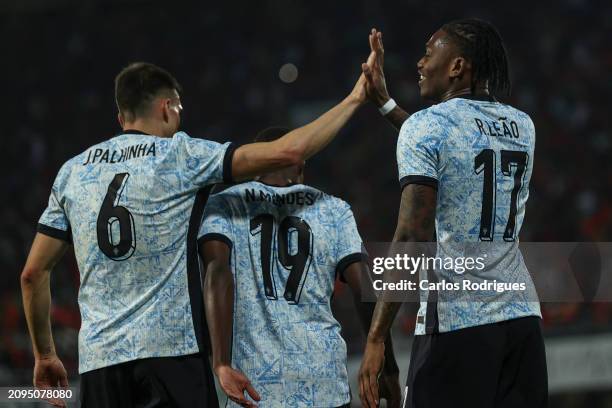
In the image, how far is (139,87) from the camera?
4.17m

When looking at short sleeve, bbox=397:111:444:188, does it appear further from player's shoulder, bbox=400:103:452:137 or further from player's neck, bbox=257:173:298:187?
player's neck, bbox=257:173:298:187

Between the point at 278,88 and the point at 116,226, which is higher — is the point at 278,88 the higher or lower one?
the higher one

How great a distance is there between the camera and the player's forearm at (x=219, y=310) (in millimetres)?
3922

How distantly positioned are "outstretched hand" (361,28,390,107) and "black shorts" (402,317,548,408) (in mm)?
1076

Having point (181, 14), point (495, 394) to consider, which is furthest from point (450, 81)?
point (181, 14)

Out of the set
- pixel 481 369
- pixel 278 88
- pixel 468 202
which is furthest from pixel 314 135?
pixel 278 88

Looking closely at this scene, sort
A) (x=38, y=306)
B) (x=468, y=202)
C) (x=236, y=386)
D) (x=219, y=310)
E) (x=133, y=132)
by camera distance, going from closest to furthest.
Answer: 1. (x=468, y=202)
2. (x=236, y=386)
3. (x=219, y=310)
4. (x=133, y=132)
5. (x=38, y=306)

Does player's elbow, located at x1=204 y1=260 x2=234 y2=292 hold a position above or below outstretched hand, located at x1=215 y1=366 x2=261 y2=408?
above

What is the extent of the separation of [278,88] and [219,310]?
12.5 metres

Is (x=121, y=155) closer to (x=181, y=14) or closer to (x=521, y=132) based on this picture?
(x=521, y=132)

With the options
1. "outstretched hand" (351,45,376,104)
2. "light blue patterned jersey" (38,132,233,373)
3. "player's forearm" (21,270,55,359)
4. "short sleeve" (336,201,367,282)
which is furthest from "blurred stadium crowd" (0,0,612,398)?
"light blue patterned jersey" (38,132,233,373)

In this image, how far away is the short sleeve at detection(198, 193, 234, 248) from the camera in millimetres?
4086

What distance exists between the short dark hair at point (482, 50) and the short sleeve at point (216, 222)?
3.65 ft

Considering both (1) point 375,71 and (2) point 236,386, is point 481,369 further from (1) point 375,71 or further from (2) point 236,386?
(1) point 375,71
